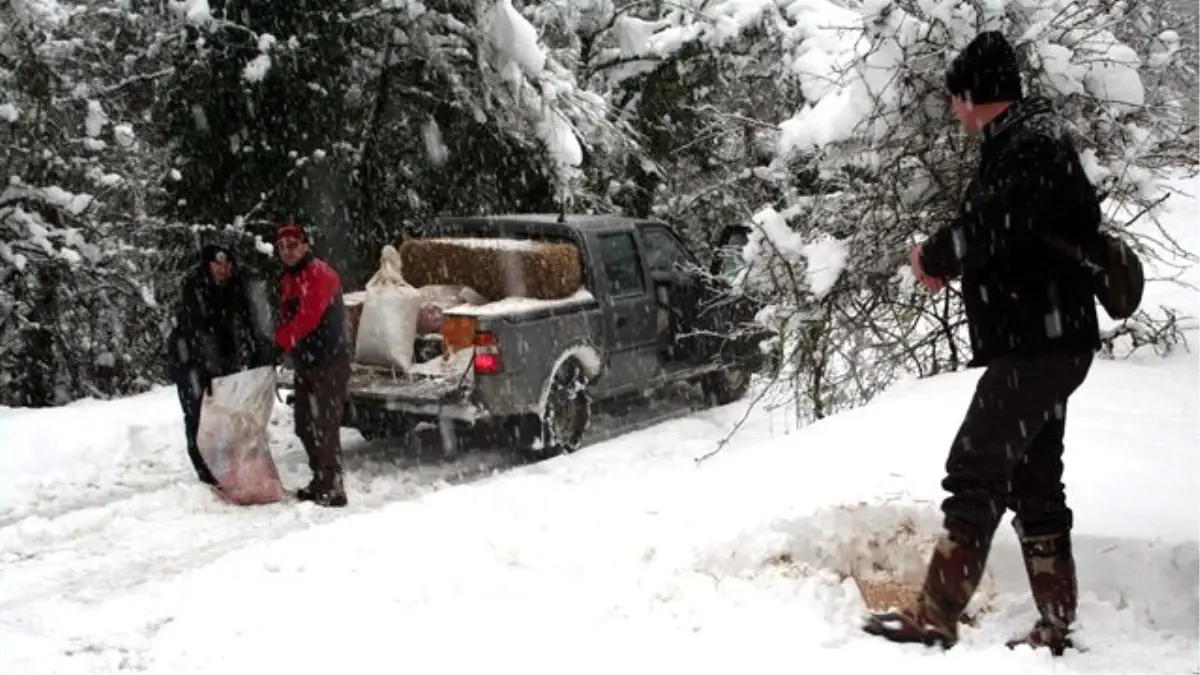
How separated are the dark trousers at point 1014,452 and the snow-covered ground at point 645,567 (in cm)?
A: 41

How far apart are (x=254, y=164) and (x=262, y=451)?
206 inches

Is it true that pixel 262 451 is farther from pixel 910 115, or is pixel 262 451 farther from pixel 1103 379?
pixel 1103 379

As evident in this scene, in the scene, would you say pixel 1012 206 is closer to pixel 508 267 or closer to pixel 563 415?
pixel 563 415

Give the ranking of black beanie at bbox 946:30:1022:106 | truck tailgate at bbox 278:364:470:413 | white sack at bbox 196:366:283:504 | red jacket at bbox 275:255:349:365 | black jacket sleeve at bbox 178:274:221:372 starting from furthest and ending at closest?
truck tailgate at bbox 278:364:470:413
black jacket sleeve at bbox 178:274:221:372
red jacket at bbox 275:255:349:365
white sack at bbox 196:366:283:504
black beanie at bbox 946:30:1022:106

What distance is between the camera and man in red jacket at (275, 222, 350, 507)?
707 centimetres

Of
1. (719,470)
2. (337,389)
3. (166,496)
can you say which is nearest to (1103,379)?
(719,470)

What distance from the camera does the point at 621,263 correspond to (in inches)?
374

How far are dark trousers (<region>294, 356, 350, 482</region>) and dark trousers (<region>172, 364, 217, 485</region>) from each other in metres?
0.63

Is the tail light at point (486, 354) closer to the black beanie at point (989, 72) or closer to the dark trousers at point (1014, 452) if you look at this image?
the dark trousers at point (1014, 452)

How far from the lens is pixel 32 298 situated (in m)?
12.1

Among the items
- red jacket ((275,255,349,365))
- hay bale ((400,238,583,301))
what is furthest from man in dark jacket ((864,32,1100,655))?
hay bale ((400,238,583,301))

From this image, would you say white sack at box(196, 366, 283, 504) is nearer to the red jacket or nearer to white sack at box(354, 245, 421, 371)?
the red jacket

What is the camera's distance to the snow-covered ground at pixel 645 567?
374 centimetres

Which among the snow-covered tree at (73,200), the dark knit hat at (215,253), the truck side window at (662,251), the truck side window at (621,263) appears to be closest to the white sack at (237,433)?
the dark knit hat at (215,253)
